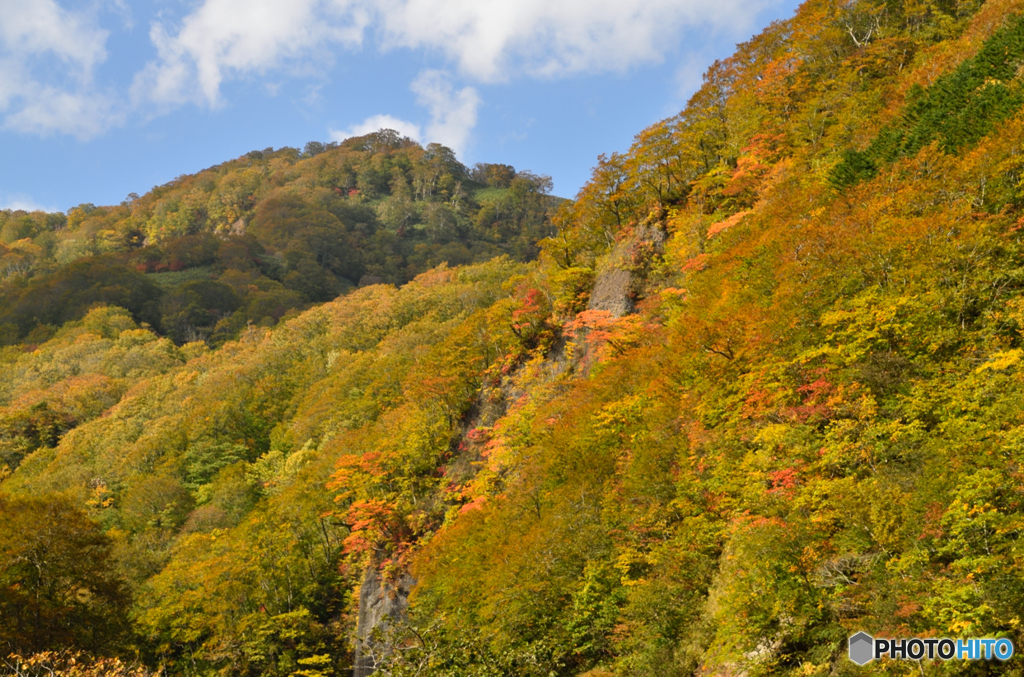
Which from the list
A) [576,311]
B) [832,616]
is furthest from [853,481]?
[576,311]

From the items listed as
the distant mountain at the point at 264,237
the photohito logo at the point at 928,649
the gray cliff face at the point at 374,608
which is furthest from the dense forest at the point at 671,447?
the distant mountain at the point at 264,237

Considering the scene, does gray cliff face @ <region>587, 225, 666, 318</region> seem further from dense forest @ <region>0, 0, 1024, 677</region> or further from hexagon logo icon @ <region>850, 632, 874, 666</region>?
hexagon logo icon @ <region>850, 632, 874, 666</region>

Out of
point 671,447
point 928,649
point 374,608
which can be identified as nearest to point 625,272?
point 671,447

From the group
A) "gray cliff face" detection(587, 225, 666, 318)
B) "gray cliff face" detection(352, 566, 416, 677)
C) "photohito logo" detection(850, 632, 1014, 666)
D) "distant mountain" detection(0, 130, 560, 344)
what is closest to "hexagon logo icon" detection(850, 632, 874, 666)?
"photohito logo" detection(850, 632, 1014, 666)

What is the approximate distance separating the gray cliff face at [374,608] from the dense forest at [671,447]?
239 mm

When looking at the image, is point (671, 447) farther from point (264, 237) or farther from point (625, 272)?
point (264, 237)

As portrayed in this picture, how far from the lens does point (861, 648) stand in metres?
7.42

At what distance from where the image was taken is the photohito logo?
20.5 feet

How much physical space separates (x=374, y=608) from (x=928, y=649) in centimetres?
A: 2376

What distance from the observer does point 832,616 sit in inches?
335

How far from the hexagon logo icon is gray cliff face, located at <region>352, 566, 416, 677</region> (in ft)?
64.9

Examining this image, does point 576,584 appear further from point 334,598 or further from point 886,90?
point 334,598

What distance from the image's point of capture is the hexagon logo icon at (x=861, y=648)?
7.27 meters

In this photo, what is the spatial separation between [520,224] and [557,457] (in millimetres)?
117082
